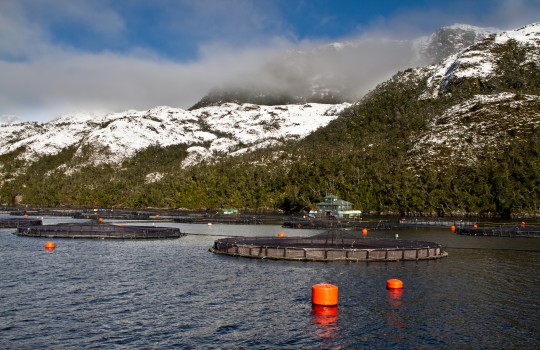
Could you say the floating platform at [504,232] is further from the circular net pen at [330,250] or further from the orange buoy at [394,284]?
the orange buoy at [394,284]

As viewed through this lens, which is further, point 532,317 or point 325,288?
point 325,288

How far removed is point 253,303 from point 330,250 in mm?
26557

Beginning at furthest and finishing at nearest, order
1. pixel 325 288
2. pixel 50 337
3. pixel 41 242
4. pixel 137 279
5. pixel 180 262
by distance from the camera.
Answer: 1. pixel 41 242
2. pixel 180 262
3. pixel 137 279
4. pixel 325 288
5. pixel 50 337

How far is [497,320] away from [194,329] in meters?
23.8

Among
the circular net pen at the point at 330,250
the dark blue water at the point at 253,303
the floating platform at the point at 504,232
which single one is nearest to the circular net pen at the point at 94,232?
the dark blue water at the point at 253,303

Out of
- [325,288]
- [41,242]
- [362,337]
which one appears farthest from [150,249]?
[362,337]

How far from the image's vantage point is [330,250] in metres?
69.2

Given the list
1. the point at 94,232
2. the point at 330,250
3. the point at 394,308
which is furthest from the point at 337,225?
the point at 394,308

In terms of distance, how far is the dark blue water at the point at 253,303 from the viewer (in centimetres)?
3416

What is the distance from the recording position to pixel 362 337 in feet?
114

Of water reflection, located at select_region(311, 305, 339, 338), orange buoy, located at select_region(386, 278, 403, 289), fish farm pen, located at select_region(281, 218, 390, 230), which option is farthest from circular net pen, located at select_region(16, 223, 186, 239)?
water reflection, located at select_region(311, 305, 339, 338)

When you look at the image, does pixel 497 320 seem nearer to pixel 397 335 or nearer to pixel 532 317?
pixel 532 317

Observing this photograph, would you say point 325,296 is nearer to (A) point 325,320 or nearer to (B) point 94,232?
(A) point 325,320

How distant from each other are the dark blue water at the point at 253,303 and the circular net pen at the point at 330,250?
94.8 inches
